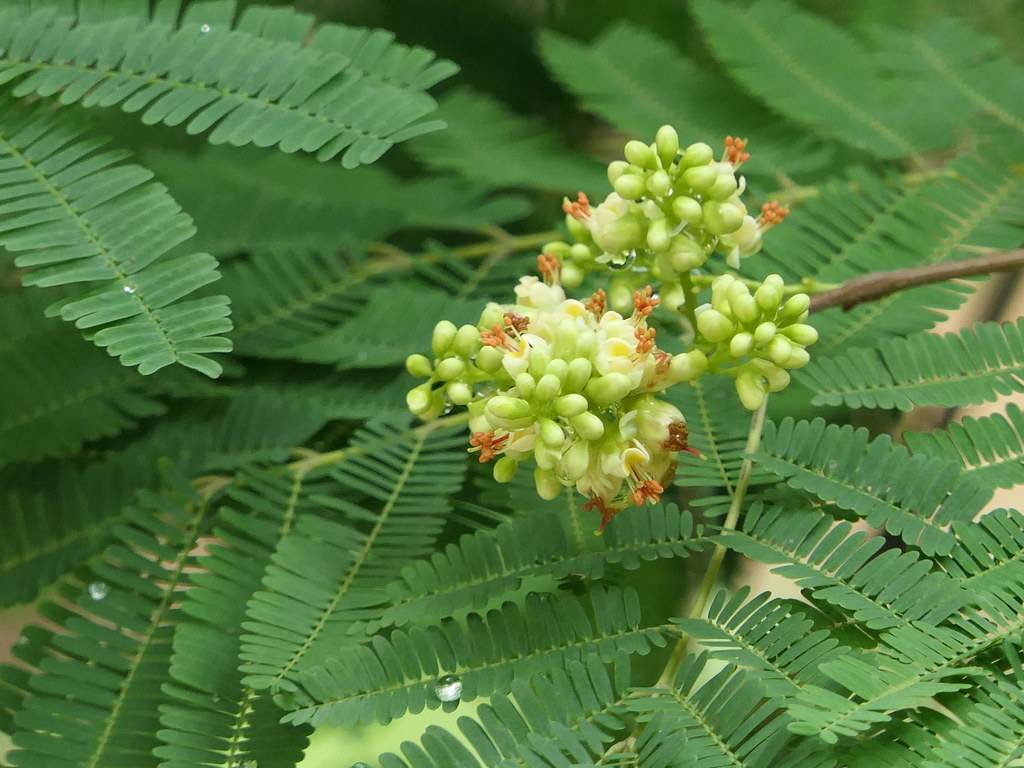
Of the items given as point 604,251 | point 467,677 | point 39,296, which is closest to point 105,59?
point 39,296

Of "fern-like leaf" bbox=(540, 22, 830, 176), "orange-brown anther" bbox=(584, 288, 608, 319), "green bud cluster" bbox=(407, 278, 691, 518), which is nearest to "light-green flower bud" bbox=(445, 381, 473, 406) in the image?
"green bud cluster" bbox=(407, 278, 691, 518)

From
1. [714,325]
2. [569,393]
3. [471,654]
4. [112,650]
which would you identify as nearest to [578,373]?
[569,393]

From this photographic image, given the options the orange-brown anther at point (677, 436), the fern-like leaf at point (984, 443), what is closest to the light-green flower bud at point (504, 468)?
the orange-brown anther at point (677, 436)

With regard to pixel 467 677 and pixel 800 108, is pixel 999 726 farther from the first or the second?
pixel 800 108

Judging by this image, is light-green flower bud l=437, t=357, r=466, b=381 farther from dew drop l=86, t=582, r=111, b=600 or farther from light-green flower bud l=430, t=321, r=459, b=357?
dew drop l=86, t=582, r=111, b=600

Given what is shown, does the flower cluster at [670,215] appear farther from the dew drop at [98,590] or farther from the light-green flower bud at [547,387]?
the dew drop at [98,590]

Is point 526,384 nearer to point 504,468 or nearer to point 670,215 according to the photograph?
point 504,468
